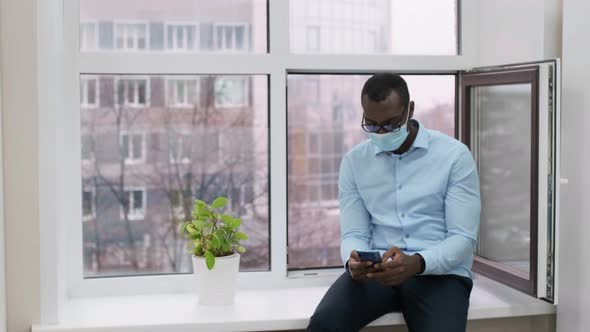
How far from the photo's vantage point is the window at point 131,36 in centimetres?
273

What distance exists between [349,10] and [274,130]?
521 mm

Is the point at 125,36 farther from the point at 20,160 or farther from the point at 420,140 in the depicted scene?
the point at 420,140

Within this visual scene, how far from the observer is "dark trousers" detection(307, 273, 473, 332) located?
91.5 inches

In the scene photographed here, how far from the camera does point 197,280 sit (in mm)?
2607

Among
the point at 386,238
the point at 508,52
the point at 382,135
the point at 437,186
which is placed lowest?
the point at 386,238

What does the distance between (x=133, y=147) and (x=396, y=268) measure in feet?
3.38

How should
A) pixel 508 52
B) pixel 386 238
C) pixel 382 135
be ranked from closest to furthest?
pixel 382 135 → pixel 386 238 → pixel 508 52

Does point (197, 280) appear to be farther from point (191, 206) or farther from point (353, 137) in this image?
point (353, 137)

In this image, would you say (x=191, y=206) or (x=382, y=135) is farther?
(x=191, y=206)

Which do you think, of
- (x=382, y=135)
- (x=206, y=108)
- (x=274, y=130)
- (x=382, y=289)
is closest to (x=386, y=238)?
(x=382, y=289)

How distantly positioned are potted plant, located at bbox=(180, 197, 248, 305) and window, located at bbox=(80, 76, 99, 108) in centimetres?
52

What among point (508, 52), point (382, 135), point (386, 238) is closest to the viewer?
point (382, 135)

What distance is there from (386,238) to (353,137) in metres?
0.50

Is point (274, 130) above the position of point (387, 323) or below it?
above
